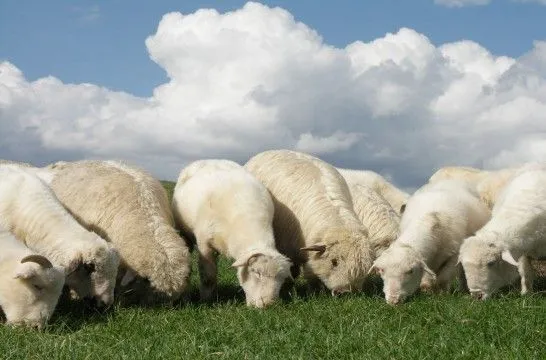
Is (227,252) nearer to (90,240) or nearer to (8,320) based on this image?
(90,240)

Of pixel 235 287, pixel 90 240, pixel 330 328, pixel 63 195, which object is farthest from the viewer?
pixel 235 287

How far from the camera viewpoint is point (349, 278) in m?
11.8

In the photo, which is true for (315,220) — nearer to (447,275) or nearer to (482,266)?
(447,275)

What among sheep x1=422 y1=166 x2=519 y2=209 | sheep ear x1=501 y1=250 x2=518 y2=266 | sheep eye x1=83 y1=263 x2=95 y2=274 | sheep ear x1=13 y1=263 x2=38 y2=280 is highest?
sheep x1=422 y1=166 x2=519 y2=209

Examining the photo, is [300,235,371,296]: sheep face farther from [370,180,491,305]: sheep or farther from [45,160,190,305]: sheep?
[45,160,190,305]: sheep

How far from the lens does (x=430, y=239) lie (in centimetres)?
1219

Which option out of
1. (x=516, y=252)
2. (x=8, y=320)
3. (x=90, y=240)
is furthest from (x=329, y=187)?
(x=8, y=320)

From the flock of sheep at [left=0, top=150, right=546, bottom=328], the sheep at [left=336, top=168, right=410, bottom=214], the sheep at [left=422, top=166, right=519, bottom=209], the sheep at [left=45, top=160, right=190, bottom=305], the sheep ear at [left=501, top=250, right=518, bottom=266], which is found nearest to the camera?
the flock of sheep at [left=0, top=150, right=546, bottom=328]

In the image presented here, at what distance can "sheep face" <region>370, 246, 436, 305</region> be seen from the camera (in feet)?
35.6

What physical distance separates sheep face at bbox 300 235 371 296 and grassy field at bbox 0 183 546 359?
77cm

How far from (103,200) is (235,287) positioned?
9.88 ft

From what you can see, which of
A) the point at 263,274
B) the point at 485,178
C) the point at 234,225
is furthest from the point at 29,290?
the point at 485,178

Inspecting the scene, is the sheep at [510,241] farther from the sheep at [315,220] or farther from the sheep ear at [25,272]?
the sheep ear at [25,272]

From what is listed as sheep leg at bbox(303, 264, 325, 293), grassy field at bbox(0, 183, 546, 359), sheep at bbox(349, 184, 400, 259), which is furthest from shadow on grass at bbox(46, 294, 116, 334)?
sheep at bbox(349, 184, 400, 259)
